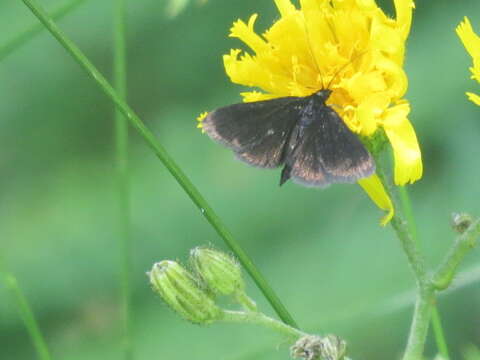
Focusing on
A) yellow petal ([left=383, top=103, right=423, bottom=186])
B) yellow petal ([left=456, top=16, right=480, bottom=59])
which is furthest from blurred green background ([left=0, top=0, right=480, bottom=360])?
yellow petal ([left=456, top=16, right=480, bottom=59])

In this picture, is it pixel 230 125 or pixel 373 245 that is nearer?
pixel 230 125

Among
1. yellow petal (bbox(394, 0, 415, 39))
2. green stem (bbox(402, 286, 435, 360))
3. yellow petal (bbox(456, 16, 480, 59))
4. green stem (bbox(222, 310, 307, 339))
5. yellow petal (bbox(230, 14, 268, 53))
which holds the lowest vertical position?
green stem (bbox(402, 286, 435, 360))

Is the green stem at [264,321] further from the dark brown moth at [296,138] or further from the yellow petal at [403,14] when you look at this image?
the yellow petal at [403,14]

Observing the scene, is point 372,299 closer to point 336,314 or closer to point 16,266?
point 336,314

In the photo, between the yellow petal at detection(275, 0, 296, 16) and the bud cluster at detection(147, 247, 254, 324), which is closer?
the bud cluster at detection(147, 247, 254, 324)

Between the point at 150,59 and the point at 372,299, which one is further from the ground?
the point at 150,59

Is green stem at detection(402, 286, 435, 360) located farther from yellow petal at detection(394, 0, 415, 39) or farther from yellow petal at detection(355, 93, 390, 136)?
yellow petal at detection(394, 0, 415, 39)

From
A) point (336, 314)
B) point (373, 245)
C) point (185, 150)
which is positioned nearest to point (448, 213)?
point (373, 245)
